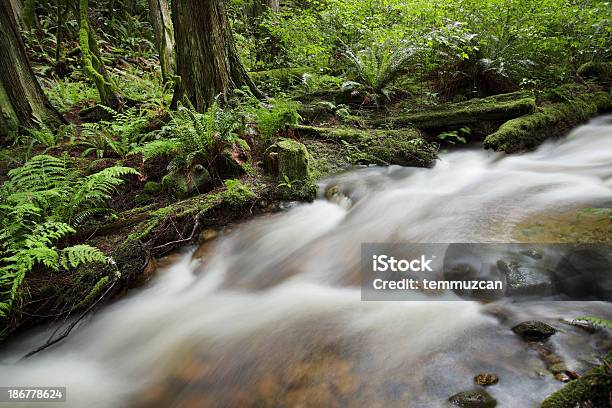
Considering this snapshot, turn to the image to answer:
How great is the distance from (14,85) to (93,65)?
171cm

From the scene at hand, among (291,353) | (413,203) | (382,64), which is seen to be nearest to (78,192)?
(291,353)

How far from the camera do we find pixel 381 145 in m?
5.41

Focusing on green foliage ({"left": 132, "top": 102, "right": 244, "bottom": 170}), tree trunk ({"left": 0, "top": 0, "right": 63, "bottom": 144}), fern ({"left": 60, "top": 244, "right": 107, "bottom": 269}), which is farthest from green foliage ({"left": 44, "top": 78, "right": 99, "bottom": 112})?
fern ({"left": 60, "top": 244, "right": 107, "bottom": 269})

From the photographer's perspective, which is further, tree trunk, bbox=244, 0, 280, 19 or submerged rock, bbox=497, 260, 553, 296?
tree trunk, bbox=244, 0, 280, 19

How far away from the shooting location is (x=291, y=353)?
8.06 feet

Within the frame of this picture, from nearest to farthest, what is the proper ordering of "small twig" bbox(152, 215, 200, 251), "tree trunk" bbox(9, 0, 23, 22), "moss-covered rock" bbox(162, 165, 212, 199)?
1. "small twig" bbox(152, 215, 200, 251)
2. "moss-covered rock" bbox(162, 165, 212, 199)
3. "tree trunk" bbox(9, 0, 23, 22)

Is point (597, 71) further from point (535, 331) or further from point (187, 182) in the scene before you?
point (187, 182)

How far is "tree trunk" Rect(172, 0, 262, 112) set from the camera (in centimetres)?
523

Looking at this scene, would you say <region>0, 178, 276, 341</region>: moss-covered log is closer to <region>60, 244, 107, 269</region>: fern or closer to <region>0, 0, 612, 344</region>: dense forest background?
<region>0, 0, 612, 344</region>: dense forest background

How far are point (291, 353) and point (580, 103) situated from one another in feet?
22.7

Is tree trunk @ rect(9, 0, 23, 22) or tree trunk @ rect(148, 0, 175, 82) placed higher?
tree trunk @ rect(9, 0, 23, 22)

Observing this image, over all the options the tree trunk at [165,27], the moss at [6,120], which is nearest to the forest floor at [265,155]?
the moss at [6,120]

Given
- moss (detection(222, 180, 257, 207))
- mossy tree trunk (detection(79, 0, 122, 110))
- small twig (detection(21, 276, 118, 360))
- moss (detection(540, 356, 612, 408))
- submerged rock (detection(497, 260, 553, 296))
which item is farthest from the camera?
mossy tree trunk (detection(79, 0, 122, 110))

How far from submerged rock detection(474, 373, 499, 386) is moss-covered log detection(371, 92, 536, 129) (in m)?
4.66
